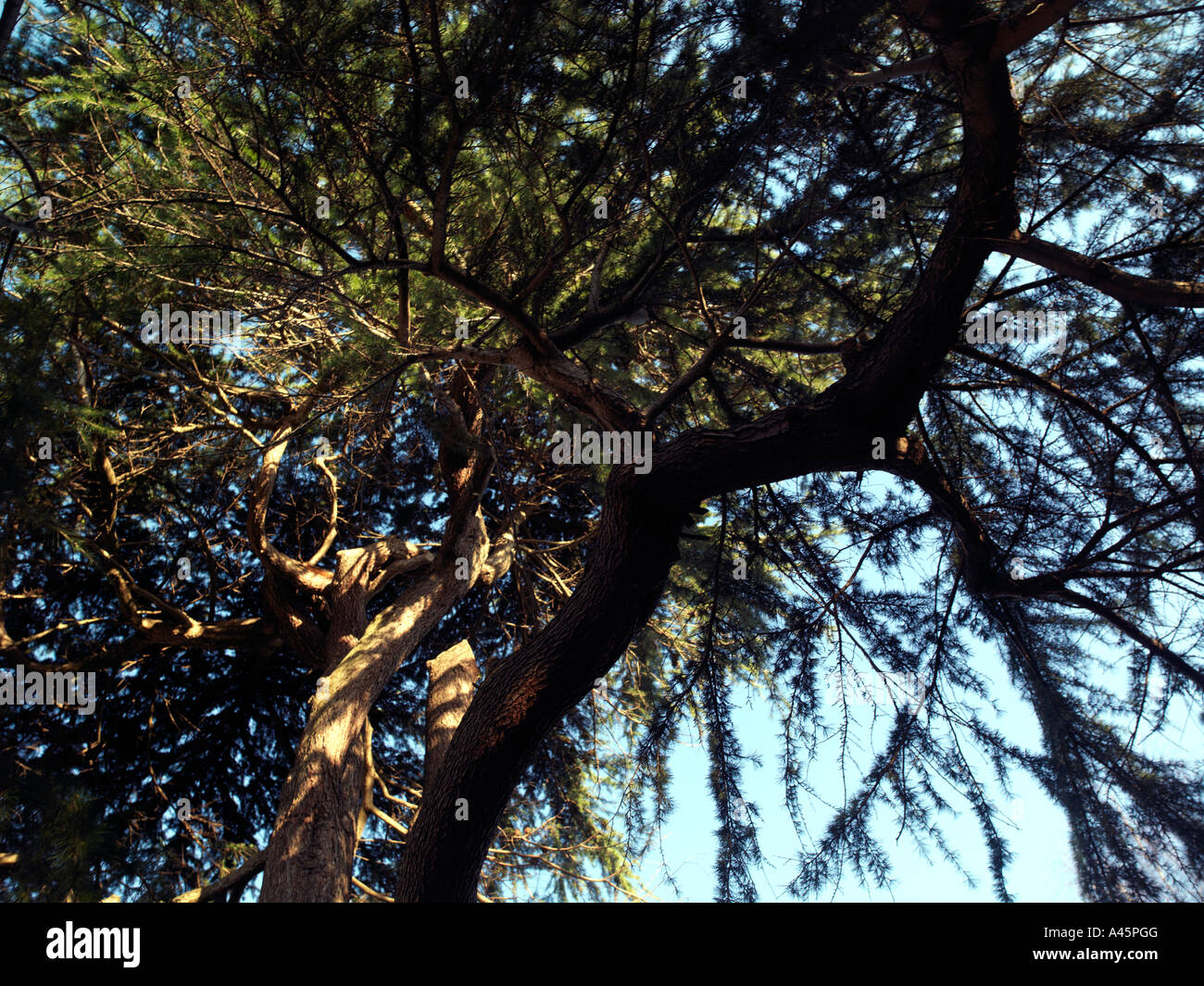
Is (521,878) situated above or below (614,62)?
below

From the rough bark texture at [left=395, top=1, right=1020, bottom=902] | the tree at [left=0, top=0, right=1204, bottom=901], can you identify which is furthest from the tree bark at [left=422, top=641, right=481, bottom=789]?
the rough bark texture at [left=395, top=1, right=1020, bottom=902]

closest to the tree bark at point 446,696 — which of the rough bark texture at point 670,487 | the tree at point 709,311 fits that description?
the tree at point 709,311

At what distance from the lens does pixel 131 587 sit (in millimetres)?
5676

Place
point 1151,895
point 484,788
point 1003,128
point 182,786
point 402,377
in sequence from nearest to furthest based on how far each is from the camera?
point 1003,128 → point 1151,895 → point 484,788 → point 402,377 → point 182,786

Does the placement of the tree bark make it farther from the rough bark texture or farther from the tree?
the rough bark texture

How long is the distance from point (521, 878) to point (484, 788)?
12.3ft

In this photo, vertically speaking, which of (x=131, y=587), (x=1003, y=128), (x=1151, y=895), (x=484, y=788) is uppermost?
(x=1003, y=128)

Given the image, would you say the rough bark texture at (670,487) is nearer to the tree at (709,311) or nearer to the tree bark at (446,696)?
the tree at (709,311)

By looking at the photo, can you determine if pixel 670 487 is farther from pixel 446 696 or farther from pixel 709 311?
pixel 446 696

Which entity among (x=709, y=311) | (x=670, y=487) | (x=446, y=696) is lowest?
(x=446, y=696)

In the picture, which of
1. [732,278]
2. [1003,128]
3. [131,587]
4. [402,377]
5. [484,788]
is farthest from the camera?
[131,587]

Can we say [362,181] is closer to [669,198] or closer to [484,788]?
[669,198]

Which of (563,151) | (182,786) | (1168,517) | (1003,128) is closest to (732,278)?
(563,151)

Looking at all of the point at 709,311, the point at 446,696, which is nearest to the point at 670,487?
the point at 709,311
